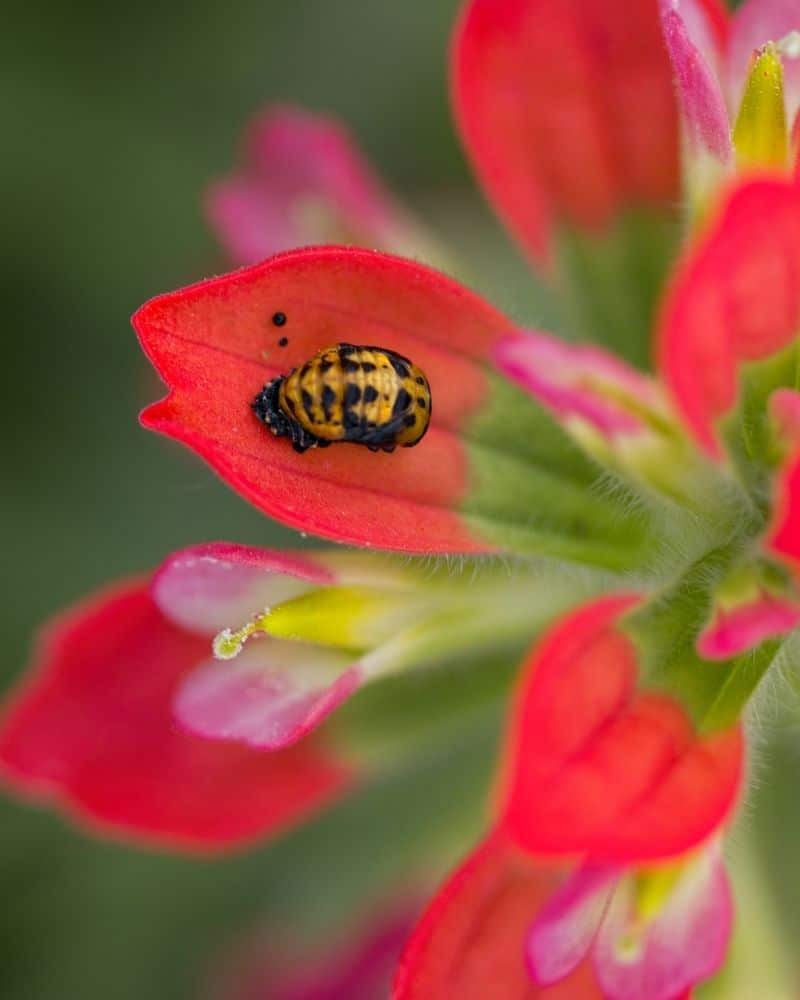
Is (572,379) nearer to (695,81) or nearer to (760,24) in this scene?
(695,81)

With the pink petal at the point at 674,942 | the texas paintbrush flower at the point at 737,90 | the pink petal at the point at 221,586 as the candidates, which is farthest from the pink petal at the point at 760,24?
Result: the pink petal at the point at 674,942

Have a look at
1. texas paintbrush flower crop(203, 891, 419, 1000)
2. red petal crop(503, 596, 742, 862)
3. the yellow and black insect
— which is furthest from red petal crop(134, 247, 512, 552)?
texas paintbrush flower crop(203, 891, 419, 1000)

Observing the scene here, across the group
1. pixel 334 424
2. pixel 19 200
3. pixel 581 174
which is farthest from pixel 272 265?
pixel 19 200

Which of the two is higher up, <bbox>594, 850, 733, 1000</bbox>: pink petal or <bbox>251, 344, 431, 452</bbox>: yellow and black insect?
<bbox>251, 344, 431, 452</bbox>: yellow and black insect

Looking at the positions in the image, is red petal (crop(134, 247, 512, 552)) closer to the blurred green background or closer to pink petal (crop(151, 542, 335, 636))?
pink petal (crop(151, 542, 335, 636))

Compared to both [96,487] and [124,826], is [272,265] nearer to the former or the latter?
[124,826]

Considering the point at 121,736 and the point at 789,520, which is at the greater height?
the point at 789,520

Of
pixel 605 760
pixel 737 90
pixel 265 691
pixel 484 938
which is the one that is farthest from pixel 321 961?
pixel 737 90

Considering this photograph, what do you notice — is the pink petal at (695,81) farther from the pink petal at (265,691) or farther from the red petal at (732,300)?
the pink petal at (265,691)
